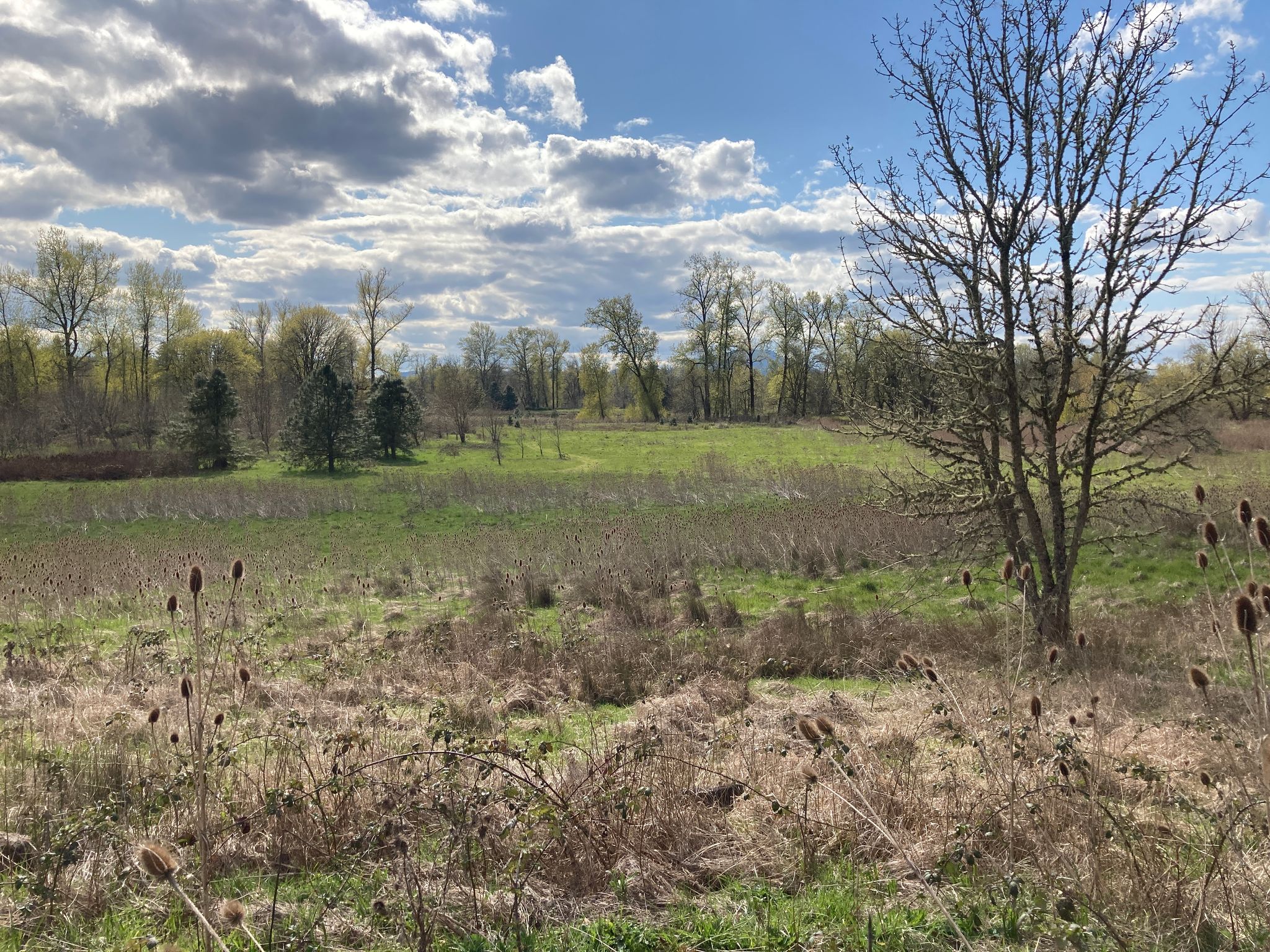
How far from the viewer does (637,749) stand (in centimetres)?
464

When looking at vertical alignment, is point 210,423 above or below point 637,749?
above

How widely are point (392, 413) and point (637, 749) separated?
36.2 meters

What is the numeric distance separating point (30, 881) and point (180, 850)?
608 millimetres

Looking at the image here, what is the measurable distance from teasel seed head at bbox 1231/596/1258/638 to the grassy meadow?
0.36 feet

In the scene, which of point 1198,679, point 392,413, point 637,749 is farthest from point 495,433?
point 1198,679

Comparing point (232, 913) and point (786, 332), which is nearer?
point (232, 913)

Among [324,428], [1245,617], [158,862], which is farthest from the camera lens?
[324,428]

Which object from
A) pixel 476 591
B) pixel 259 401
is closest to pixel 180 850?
pixel 476 591

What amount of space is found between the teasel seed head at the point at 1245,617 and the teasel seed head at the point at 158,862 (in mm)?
2632

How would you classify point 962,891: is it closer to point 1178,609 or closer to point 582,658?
point 582,658

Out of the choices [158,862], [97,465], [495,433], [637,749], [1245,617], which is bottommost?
[637,749]

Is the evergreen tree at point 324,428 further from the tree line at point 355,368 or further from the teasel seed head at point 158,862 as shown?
the teasel seed head at point 158,862

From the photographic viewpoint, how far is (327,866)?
4.16 metres

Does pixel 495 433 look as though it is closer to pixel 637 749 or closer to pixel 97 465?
pixel 97 465
